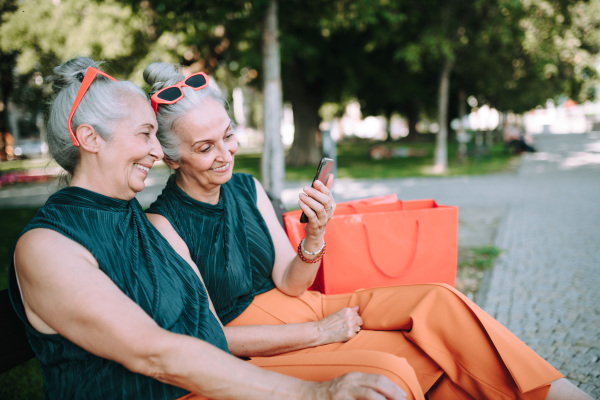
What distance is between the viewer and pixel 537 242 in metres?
5.99

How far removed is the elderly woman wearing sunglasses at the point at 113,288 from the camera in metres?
1.33

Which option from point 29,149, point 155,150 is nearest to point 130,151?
point 155,150

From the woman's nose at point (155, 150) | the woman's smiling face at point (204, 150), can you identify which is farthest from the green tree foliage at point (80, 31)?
the woman's nose at point (155, 150)

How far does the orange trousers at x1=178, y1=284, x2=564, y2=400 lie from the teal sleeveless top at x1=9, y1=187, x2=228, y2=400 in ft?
1.33

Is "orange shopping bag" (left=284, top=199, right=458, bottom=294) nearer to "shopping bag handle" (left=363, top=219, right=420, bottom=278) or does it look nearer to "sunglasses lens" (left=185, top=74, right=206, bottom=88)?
"shopping bag handle" (left=363, top=219, right=420, bottom=278)

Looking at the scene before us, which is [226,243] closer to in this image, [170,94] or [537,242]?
[170,94]

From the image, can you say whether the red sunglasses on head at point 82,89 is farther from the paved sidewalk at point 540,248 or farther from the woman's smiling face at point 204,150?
the paved sidewalk at point 540,248

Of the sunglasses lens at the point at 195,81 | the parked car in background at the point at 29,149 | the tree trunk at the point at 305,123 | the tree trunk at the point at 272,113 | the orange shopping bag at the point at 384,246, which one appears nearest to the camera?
the sunglasses lens at the point at 195,81

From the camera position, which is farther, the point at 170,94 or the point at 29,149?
the point at 29,149

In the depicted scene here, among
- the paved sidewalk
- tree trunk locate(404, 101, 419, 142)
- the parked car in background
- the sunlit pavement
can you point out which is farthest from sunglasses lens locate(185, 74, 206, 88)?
tree trunk locate(404, 101, 419, 142)

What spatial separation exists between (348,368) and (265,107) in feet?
18.7

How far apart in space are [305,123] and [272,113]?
Result: 12.2 m

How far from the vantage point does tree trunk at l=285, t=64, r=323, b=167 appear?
18766mm

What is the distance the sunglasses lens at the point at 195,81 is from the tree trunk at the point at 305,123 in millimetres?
16560
